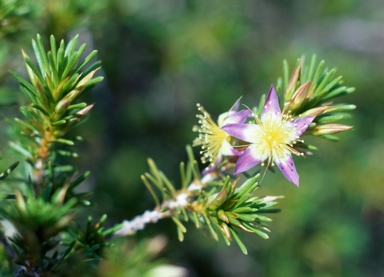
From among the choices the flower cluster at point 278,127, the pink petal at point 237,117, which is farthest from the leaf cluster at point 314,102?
the pink petal at point 237,117

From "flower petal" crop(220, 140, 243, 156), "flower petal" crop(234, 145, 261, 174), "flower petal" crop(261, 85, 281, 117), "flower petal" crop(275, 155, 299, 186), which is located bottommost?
"flower petal" crop(275, 155, 299, 186)

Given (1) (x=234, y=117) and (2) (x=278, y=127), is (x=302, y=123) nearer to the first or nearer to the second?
(2) (x=278, y=127)

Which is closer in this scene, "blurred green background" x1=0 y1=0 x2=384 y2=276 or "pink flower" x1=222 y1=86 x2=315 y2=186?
"pink flower" x1=222 y1=86 x2=315 y2=186

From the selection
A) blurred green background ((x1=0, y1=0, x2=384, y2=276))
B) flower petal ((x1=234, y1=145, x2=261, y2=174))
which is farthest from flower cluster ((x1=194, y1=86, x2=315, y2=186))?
blurred green background ((x1=0, y1=0, x2=384, y2=276))

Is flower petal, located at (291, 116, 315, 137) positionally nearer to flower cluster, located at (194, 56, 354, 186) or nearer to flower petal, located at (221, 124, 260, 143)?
flower cluster, located at (194, 56, 354, 186)

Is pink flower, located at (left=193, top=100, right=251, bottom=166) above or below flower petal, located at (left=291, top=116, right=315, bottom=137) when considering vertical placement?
above

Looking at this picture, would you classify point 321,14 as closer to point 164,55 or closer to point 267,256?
point 164,55

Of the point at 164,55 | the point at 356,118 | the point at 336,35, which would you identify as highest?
the point at 164,55

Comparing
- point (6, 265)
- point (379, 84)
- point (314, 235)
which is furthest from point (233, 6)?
point (6, 265)
